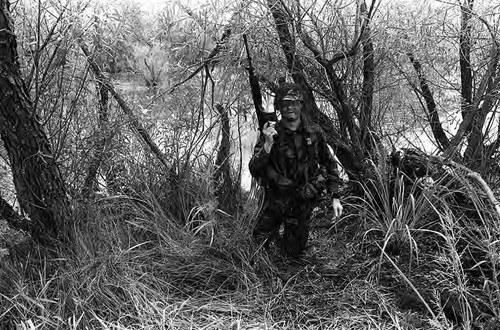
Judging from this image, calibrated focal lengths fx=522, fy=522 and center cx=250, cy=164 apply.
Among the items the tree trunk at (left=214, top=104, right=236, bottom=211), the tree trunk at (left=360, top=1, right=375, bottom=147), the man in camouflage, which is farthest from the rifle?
the tree trunk at (left=360, top=1, right=375, bottom=147)

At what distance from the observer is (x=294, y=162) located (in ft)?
7.20

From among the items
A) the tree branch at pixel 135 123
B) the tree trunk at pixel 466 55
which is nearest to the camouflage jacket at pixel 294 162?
the tree branch at pixel 135 123

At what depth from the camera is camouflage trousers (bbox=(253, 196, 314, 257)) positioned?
7.38 feet

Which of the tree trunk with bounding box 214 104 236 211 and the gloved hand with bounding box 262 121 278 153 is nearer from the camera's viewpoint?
the gloved hand with bounding box 262 121 278 153

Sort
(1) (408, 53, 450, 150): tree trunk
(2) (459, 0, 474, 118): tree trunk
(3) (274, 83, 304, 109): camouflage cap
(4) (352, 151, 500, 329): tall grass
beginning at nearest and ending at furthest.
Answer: (4) (352, 151, 500, 329): tall grass → (3) (274, 83, 304, 109): camouflage cap → (2) (459, 0, 474, 118): tree trunk → (1) (408, 53, 450, 150): tree trunk

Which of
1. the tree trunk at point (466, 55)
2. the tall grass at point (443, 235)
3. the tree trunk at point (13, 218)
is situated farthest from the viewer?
the tree trunk at point (466, 55)

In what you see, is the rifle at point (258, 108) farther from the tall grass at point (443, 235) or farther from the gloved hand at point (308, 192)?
the tall grass at point (443, 235)

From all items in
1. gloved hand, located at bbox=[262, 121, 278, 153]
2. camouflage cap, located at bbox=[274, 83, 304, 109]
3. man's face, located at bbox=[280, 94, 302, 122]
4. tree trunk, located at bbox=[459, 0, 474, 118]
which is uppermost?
tree trunk, located at bbox=[459, 0, 474, 118]

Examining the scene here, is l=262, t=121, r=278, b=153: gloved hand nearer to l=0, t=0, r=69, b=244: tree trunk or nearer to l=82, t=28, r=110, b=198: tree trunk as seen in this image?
l=0, t=0, r=69, b=244: tree trunk

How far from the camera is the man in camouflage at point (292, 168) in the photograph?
2.13 meters

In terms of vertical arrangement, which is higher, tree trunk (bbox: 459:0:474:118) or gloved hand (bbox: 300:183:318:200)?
tree trunk (bbox: 459:0:474:118)

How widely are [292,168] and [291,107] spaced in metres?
0.27

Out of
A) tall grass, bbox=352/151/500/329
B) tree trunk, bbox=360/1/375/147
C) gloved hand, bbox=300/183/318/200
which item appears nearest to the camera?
tall grass, bbox=352/151/500/329

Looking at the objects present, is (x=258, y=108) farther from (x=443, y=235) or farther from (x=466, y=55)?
(x=466, y=55)
